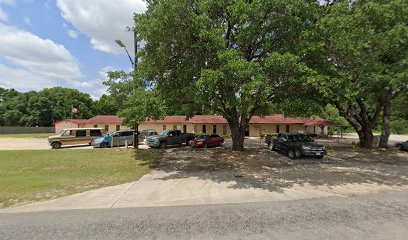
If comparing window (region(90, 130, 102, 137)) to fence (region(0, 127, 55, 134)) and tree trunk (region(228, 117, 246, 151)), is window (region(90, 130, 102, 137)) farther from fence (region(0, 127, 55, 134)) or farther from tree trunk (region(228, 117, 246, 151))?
fence (region(0, 127, 55, 134))

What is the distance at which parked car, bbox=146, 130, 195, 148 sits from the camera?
78.1ft

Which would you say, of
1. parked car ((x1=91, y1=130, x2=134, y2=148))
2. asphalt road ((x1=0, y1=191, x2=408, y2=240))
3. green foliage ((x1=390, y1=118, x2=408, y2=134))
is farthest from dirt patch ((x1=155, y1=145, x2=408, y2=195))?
green foliage ((x1=390, y1=118, x2=408, y2=134))

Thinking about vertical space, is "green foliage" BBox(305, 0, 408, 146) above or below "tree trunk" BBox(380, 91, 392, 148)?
above

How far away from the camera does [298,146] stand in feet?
55.2

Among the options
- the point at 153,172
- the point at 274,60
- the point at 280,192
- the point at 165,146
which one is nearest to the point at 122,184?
the point at 153,172

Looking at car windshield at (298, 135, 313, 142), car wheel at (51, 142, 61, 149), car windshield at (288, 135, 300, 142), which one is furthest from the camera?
car wheel at (51, 142, 61, 149)

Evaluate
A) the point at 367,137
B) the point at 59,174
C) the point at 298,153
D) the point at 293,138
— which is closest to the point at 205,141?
the point at 293,138

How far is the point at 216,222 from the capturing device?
5.86 m

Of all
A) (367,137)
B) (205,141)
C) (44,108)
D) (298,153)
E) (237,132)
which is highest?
(44,108)

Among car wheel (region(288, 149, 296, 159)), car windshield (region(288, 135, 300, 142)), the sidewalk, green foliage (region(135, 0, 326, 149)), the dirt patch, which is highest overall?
green foliage (region(135, 0, 326, 149))

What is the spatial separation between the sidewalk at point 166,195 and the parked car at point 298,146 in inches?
310

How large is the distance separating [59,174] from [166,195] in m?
6.57

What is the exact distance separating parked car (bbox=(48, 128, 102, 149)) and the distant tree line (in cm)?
3987

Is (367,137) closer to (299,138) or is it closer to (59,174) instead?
(299,138)
